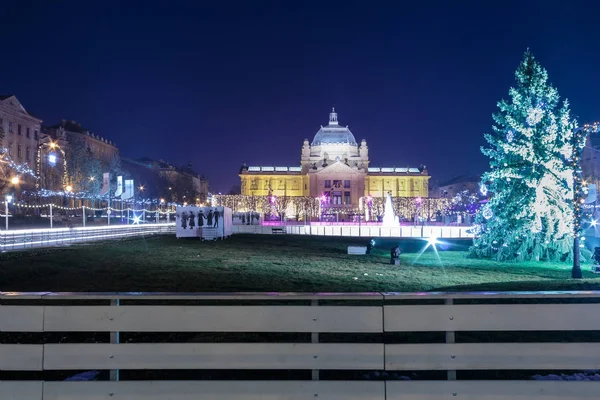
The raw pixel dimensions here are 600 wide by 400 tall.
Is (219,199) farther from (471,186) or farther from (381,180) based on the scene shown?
(471,186)

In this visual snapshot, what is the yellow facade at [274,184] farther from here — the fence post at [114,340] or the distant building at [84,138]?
the fence post at [114,340]

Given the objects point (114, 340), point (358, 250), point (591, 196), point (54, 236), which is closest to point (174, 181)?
point (54, 236)

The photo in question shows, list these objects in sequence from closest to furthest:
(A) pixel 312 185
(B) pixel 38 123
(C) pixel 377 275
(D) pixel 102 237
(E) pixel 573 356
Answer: (E) pixel 573 356
(C) pixel 377 275
(D) pixel 102 237
(B) pixel 38 123
(A) pixel 312 185

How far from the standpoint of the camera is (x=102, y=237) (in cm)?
3853

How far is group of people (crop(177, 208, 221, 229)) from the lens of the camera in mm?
39500

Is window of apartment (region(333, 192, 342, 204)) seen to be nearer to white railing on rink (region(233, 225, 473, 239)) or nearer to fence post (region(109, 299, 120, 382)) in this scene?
white railing on rink (region(233, 225, 473, 239))

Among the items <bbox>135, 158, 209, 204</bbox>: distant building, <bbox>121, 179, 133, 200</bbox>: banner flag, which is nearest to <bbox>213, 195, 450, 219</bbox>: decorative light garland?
<bbox>135, 158, 209, 204</bbox>: distant building

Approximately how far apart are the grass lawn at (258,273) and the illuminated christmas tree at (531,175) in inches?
55.0

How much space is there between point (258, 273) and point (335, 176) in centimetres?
12787

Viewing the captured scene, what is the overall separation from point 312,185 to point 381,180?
22949 mm

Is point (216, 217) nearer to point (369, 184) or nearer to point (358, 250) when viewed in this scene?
point (358, 250)

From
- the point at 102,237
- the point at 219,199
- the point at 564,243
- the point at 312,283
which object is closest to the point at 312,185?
the point at 219,199

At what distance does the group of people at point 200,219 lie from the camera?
39.5 meters

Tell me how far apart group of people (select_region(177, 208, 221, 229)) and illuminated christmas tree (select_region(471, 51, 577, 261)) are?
66.4ft
